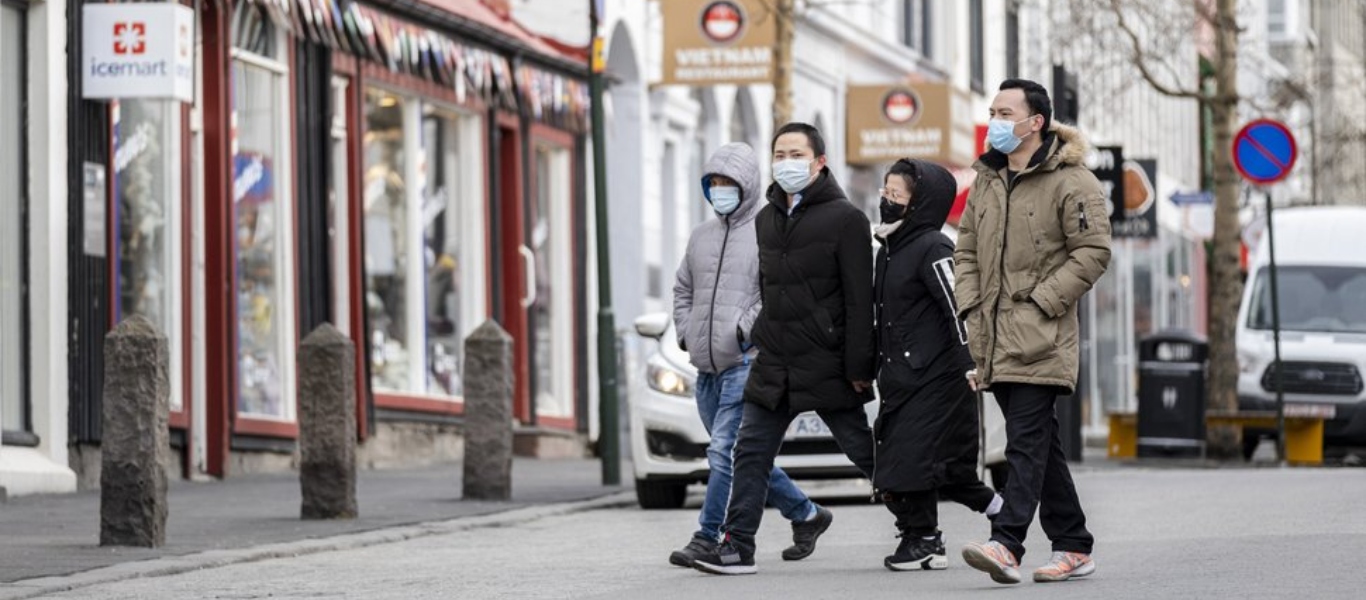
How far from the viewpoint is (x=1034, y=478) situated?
11250mm

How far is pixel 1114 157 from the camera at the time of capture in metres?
27.5

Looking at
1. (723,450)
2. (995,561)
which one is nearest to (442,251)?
(723,450)

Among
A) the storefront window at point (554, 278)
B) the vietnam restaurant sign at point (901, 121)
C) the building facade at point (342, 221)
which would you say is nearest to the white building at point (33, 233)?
the building facade at point (342, 221)

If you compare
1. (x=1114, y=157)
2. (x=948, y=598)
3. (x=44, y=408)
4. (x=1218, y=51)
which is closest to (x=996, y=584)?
(x=948, y=598)

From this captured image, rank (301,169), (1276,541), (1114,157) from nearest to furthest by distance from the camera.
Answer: (1276,541) < (301,169) < (1114,157)

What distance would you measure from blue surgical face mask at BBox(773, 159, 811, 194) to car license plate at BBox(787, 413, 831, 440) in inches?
212

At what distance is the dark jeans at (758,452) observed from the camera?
41.1 feet

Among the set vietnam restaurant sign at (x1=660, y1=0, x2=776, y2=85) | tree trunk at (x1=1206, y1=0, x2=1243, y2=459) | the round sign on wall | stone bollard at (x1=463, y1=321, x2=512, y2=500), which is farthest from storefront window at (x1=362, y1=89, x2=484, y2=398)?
the round sign on wall

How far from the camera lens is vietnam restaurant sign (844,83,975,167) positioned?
118 ft

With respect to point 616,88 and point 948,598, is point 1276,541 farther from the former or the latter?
point 616,88

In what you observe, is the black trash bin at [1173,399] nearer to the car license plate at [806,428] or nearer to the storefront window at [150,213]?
the storefront window at [150,213]

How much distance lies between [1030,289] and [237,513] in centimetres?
706

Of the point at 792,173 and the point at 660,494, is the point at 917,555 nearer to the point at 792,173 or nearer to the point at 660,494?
the point at 792,173

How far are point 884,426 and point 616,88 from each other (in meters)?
19.5
